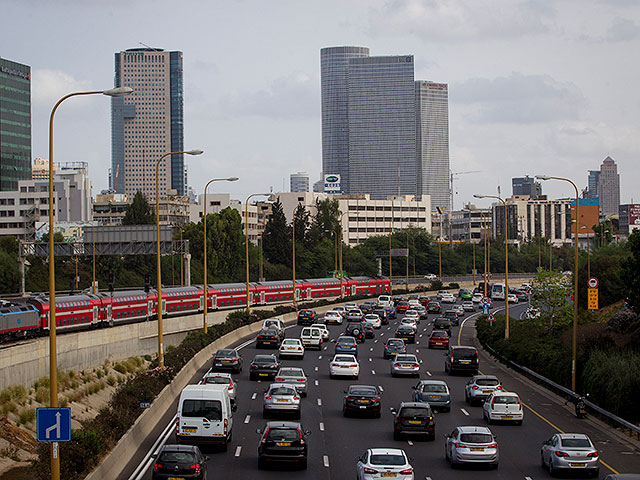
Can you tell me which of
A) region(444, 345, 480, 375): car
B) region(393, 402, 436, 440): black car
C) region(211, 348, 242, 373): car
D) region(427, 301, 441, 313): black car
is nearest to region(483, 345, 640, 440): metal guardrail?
region(444, 345, 480, 375): car

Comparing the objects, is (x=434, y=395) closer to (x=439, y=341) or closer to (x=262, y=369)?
(x=262, y=369)

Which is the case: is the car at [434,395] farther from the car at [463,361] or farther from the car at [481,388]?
the car at [463,361]

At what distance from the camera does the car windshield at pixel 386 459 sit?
2258 centimetres

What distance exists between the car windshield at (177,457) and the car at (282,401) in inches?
445

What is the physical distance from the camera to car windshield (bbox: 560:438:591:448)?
82.7 ft

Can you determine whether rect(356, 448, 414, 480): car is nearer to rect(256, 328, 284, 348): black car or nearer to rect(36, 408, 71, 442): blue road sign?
rect(36, 408, 71, 442): blue road sign

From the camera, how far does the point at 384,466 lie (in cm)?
2239

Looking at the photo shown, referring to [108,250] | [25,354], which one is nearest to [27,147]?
[108,250]

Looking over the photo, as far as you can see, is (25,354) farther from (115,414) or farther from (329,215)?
(329,215)

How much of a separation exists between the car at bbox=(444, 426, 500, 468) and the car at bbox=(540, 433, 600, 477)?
1655 millimetres

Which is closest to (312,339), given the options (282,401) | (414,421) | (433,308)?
(282,401)

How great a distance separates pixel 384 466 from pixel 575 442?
20.9ft

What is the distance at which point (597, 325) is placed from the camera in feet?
175

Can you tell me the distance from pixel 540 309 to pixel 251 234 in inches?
5411
